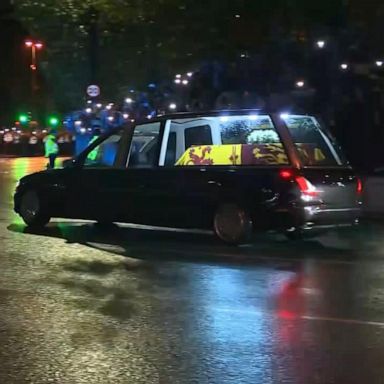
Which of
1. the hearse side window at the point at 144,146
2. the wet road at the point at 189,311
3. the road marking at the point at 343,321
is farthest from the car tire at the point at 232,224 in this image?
the road marking at the point at 343,321

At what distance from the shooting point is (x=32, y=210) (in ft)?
41.9

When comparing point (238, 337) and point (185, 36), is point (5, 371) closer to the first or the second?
point (238, 337)

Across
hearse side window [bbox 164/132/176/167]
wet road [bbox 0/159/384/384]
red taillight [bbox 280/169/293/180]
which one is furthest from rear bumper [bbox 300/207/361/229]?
hearse side window [bbox 164/132/176/167]

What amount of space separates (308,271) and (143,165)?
348cm

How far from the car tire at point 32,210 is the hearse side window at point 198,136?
8.86ft

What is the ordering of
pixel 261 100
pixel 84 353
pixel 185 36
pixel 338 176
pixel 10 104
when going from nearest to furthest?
pixel 84 353, pixel 338 176, pixel 185 36, pixel 261 100, pixel 10 104

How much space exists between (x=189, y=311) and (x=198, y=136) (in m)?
4.68

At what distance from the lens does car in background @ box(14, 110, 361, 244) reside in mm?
10609

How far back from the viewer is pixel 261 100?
2095 centimetres

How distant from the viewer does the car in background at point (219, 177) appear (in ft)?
34.8

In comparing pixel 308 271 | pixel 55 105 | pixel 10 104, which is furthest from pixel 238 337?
pixel 10 104

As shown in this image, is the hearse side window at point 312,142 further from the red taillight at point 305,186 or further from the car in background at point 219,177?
the red taillight at point 305,186

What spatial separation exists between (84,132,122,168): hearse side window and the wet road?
3.96 feet

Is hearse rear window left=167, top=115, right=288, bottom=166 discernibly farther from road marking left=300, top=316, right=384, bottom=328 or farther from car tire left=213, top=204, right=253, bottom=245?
road marking left=300, top=316, right=384, bottom=328
